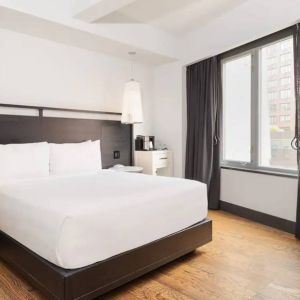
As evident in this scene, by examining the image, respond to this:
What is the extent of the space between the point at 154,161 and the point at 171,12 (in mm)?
1985

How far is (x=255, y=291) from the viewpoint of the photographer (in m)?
1.84

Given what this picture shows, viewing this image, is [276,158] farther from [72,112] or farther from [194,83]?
[72,112]

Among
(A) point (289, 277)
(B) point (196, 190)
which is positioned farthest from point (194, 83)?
(A) point (289, 277)

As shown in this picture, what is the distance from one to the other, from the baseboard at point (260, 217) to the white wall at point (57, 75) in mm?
2100

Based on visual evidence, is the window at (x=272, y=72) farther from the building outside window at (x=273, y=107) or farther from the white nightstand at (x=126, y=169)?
the white nightstand at (x=126, y=169)

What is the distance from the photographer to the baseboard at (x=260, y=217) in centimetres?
295

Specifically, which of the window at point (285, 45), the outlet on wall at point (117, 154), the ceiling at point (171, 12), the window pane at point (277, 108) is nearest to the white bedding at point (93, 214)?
the window pane at point (277, 108)

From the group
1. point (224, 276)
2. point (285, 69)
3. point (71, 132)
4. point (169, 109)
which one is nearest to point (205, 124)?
point (169, 109)

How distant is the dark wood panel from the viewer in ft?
10.0

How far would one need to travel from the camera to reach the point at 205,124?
3.80 metres

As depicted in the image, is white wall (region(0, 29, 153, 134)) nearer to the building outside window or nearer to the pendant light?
the pendant light

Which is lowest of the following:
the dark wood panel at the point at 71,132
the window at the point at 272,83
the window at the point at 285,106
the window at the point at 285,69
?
the dark wood panel at the point at 71,132

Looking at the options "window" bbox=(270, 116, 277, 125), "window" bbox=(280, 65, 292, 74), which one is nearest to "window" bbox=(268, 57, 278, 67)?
"window" bbox=(280, 65, 292, 74)

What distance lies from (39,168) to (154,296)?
1720mm
